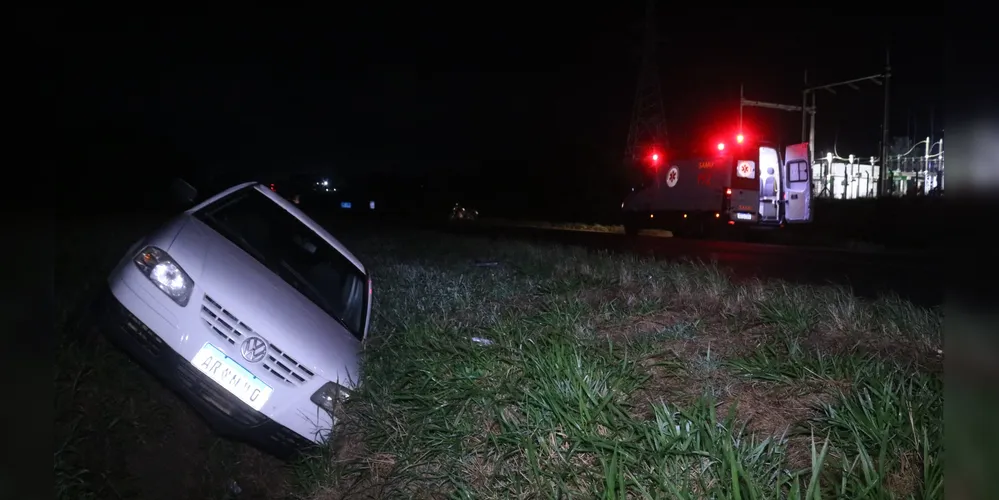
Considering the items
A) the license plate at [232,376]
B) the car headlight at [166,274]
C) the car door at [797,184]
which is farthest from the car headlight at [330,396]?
the car door at [797,184]

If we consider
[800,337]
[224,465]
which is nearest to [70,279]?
[224,465]

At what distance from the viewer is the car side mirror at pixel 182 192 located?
5.08m

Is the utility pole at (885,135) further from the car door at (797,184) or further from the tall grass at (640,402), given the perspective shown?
the tall grass at (640,402)

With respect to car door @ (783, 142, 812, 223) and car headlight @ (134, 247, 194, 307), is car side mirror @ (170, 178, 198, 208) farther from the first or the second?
car door @ (783, 142, 812, 223)

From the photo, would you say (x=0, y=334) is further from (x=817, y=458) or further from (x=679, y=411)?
(x=817, y=458)

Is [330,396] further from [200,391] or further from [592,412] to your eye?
[592,412]

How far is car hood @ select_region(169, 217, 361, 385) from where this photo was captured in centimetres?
393

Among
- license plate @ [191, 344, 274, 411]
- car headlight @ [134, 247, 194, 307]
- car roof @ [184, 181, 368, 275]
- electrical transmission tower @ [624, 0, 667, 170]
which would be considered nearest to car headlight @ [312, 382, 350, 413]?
license plate @ [191, 344, 274, 411]

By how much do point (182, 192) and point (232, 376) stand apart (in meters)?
1.99

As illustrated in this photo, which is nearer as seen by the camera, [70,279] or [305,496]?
[305,496]

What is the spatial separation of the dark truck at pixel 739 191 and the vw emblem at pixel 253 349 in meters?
16.2

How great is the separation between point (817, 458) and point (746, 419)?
18.5 inches

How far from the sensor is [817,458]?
2576 millimetres

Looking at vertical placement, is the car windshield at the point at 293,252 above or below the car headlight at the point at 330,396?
above
